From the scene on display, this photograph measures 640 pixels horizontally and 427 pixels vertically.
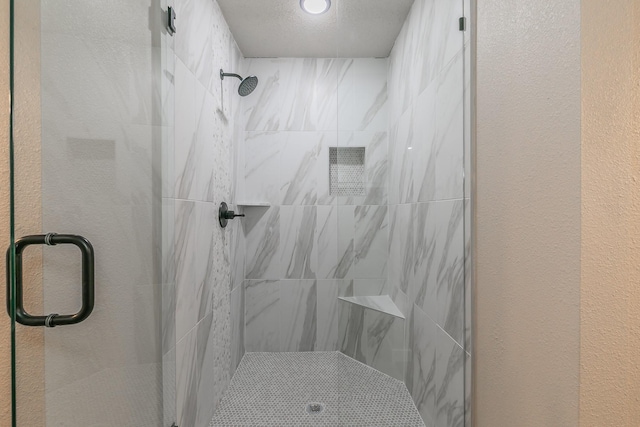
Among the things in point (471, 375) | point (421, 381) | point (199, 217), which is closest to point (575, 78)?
point (471, 375)

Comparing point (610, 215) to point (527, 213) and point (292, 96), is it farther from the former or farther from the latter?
point (292, 96)

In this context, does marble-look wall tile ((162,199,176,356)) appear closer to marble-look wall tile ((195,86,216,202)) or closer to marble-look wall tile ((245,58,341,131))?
marble-look wall tile ((195,86,216,202))

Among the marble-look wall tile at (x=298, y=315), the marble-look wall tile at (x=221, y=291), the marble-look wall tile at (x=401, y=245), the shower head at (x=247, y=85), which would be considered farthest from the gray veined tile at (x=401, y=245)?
the shower head at (x=247, y=85)

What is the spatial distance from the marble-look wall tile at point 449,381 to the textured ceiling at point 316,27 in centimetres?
118

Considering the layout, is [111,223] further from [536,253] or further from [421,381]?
[421,381]

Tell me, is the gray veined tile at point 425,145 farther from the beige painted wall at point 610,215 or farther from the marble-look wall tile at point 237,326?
the marble-look wall tile at point 237,326

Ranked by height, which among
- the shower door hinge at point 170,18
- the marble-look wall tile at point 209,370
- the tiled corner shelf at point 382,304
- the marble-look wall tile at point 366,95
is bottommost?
A: the marble-look wall tile at point 209,370

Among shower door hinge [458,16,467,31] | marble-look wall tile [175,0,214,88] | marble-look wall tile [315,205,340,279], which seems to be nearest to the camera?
shower door hinge [458,16,467,31]

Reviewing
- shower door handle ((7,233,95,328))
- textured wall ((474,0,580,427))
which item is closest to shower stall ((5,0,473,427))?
shower door handle ((7,233,95,328))

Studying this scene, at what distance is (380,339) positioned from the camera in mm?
1387

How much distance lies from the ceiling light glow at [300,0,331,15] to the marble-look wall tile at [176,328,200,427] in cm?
154

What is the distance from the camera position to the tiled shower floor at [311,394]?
1.43 m

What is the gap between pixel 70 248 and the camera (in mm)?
704

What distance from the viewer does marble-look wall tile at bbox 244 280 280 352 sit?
2.06 meters
